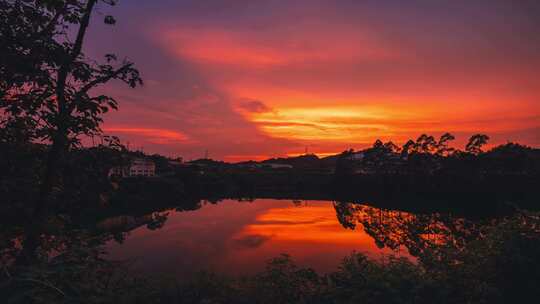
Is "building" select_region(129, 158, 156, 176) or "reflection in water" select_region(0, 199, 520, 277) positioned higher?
"building" select_region(129, 158, 156, 176)

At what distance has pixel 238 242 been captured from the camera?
37.1 meters

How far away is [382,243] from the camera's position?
3509 centimetres

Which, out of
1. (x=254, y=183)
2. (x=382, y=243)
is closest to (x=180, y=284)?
(x=382, y=243)

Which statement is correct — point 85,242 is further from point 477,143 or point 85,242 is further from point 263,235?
point 477,143

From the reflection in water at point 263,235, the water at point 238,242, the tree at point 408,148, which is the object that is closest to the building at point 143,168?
the reflection in water at point 263,235

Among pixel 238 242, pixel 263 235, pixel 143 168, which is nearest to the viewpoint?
pixel 238 242

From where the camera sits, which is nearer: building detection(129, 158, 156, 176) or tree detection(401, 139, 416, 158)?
tree detection(401, 139, 416, 158)

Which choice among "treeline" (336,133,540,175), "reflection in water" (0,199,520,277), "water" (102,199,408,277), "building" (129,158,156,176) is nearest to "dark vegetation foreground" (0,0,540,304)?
"reflection in water" (0,199,520,277)

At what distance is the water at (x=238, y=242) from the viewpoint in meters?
28.2

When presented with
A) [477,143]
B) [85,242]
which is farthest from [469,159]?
[85,242]

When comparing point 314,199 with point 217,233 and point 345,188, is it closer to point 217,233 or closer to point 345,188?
point 345,188

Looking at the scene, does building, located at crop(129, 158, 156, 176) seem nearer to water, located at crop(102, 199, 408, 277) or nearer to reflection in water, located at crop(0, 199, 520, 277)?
reflection in water, located at crop(0, 199, 520, 277)

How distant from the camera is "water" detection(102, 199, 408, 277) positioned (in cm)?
2823

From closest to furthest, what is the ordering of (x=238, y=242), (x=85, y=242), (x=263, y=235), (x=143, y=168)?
(x=85, y=242) < (x=238, y=242) < (x=263, y=235) < (x=143, y=168)
